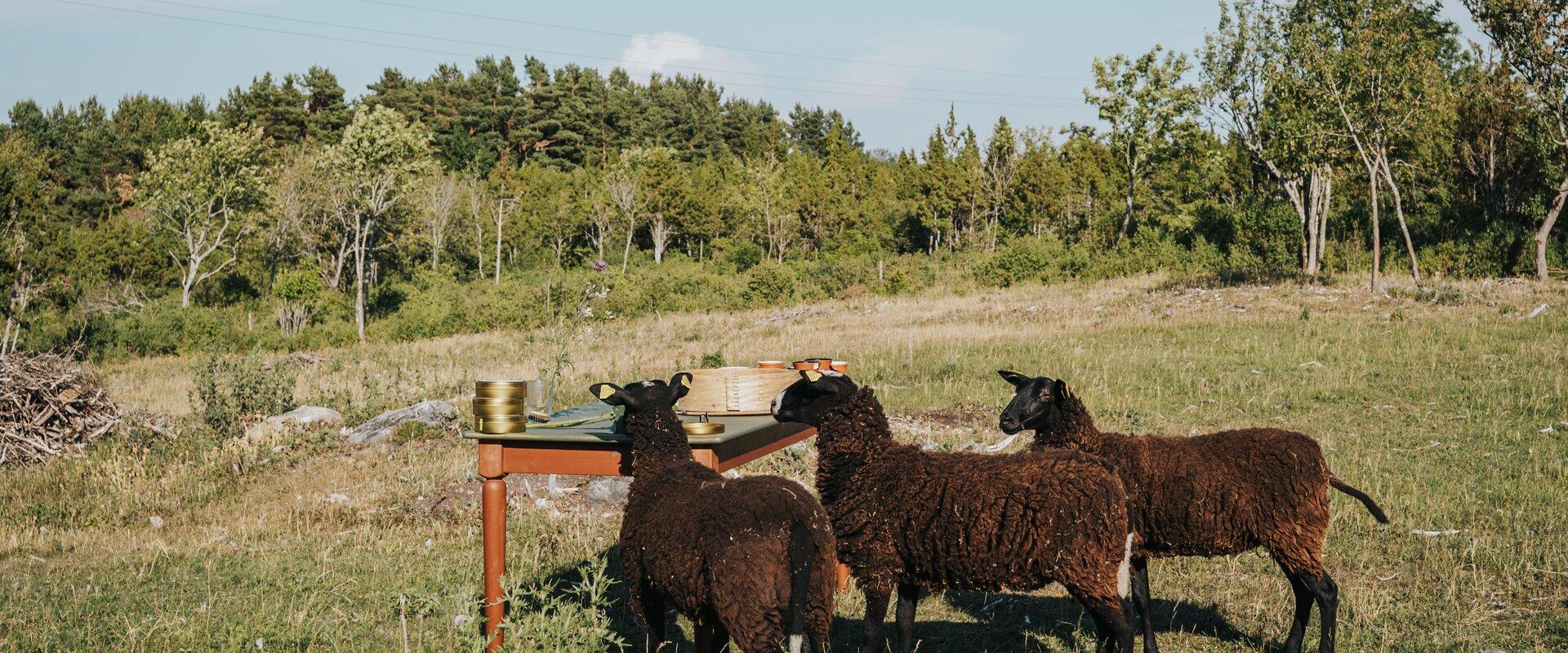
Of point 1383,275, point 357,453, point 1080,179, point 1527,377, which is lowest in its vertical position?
point 357,453

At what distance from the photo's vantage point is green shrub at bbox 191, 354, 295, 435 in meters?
16.2

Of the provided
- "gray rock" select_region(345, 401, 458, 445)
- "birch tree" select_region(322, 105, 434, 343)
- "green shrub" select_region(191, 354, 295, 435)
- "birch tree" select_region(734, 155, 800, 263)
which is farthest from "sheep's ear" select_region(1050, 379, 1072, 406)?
"birch tree" select_region(734, 155, 800, 263)

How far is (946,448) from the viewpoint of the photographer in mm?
11664

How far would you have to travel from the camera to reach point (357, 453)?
1410 cm

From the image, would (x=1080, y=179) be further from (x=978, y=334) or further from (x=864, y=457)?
(x=864, y=457)

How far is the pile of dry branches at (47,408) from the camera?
14445 mm

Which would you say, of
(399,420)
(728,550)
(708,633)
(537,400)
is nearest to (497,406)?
(537,400)

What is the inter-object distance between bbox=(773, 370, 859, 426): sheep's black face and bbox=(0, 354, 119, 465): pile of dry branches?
536 inches

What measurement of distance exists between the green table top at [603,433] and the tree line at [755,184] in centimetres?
2454

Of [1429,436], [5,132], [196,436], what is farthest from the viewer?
[5,132]

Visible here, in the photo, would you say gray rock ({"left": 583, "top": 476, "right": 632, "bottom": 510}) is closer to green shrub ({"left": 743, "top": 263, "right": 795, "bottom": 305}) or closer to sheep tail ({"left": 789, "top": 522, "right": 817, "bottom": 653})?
sheep tail ({"left": 789, "top": 522, "right": 817, "bottom": 653})

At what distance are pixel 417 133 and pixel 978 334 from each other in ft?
96.9

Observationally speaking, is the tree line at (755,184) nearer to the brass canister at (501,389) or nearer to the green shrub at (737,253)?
the green shrub at (737,253)

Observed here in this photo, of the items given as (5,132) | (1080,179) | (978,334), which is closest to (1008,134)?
(1080,179)
